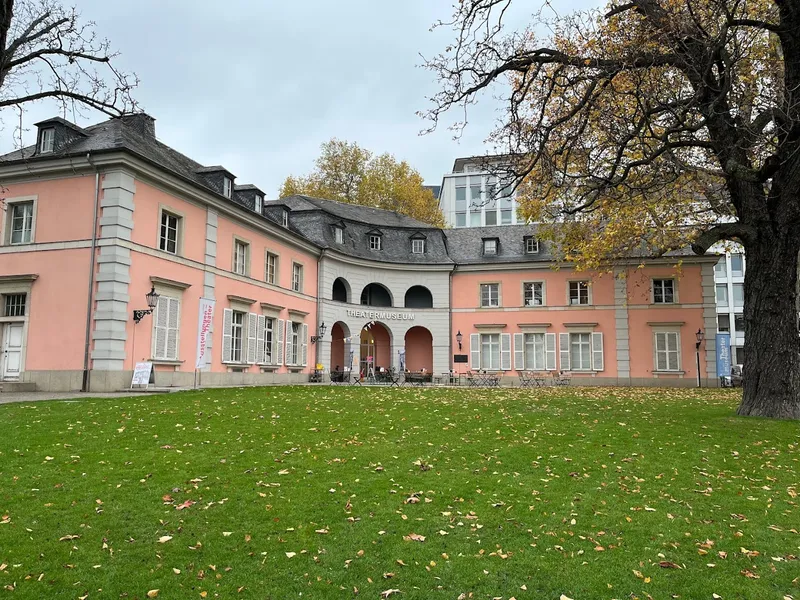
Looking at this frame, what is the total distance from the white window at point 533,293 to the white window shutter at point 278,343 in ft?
42.5

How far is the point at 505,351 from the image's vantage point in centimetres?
3062

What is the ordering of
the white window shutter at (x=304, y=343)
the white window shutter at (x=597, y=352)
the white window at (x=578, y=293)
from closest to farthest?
the white window shutter at (x=304, y=343) → the white window shutter at (x=597, y=352) → the white window at (x=578, y=293)

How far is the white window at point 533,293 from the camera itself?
30625 mm

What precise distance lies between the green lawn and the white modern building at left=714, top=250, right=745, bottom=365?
47.8 m

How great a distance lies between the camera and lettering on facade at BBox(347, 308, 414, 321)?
30.4 meters

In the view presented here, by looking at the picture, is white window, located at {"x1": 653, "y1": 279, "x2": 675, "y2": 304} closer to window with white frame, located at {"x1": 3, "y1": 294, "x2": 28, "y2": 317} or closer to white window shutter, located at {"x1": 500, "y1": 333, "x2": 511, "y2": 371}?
white window shutter, located at {"x1": 500, "y1": 333, "x2": 511, "y2": 371}

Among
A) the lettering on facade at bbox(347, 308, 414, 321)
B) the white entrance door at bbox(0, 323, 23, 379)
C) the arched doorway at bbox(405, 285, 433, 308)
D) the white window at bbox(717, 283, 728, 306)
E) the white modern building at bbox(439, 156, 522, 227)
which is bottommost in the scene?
the white entrance door at bbox(0, 323, 23, 379)

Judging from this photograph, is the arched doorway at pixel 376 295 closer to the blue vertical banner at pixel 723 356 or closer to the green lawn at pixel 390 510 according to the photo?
the blue vertical banner at pixel 723 356

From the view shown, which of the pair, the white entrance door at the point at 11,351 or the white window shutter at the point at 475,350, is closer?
the white entrance door at the point at 11,351

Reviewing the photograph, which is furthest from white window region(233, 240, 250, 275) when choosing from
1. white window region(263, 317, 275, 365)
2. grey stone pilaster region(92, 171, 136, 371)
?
grey stone pilaster region(92, 171, 136, 371)

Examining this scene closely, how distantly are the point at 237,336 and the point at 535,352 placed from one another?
15.4 metres

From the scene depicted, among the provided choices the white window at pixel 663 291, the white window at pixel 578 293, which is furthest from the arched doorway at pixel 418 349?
the white window at pixel 663 291

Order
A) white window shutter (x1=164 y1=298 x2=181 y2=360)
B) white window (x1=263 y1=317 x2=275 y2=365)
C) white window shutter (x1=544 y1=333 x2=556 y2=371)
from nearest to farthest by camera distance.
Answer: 1. white window shutter (x1=164 y1=298 x2=181 y2=360)
2. white window (x1=263 y1=317 x2=275 y2=365)
3. white window shutter (x1=544 y1=333 x2=556 y2=371)

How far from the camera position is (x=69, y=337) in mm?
16422
